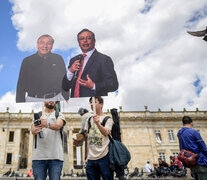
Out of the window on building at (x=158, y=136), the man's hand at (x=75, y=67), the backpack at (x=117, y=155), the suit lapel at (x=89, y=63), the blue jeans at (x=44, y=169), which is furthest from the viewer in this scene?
the window on building at (x=158, y=136)

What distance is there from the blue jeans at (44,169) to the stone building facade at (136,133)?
100 ft

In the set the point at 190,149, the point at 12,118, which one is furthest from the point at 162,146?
the point at 190,149

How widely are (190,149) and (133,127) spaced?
31.2 metres

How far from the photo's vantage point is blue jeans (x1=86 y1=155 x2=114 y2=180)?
3205 millimetres

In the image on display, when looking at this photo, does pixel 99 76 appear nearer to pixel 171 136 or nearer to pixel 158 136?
pixel 158 136

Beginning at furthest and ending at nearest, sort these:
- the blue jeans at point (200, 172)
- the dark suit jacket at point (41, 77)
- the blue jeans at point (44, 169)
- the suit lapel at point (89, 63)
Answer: the suit lapel at point (89, 63) → the dark suit jacket at point (41, 77) → the blue jeans at point (200, 172) → the blue jeans at point (44, 169)

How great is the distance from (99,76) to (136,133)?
104 feet

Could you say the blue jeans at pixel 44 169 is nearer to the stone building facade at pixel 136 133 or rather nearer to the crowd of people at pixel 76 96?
the crowd of people at pixel 76 96

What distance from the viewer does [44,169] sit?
11.0 ft

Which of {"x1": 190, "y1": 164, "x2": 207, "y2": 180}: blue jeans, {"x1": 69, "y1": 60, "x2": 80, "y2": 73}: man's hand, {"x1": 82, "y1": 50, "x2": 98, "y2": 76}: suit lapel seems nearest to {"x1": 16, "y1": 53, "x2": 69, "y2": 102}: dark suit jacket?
{"x1": 69, "y1": 60, "x2": 80, "y2": 73}: man's hand

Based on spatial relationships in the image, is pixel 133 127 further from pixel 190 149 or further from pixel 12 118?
pixel 190 149

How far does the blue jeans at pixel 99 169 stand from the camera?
321 cm

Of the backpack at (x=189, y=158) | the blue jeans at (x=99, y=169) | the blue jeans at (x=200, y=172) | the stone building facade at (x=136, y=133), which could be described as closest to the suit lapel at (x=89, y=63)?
the blue jeans at (x=99, y=169)

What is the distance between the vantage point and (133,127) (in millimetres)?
34750
